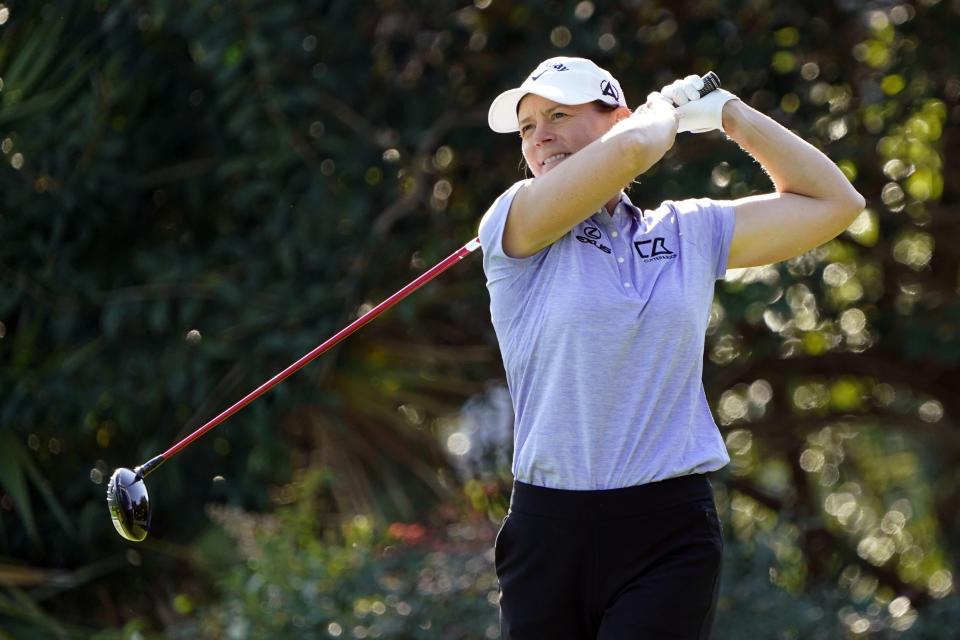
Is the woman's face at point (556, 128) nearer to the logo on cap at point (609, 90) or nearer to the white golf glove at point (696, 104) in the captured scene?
the logo on cap at point (609, 90)

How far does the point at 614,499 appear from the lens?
247cm

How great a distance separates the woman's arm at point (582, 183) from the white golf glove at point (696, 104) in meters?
0.25

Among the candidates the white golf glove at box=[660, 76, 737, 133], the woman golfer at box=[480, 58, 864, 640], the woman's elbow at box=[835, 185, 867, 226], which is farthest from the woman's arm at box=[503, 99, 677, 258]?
the woman's elbow at box=[835, 185, 867, 226]

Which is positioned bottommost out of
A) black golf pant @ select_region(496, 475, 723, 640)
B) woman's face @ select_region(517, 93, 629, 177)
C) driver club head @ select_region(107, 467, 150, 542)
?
black golf pant @ select_region(496, 475, 723, 640)

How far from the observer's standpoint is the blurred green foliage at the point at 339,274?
522 centimetres

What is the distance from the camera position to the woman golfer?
8.10 feet

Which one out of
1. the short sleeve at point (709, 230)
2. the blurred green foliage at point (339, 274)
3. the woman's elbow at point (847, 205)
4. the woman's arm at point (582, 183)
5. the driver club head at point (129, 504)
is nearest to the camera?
the woman's arm at point (582, 183)

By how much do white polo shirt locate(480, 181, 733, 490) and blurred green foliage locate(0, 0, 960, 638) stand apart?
7.62ft

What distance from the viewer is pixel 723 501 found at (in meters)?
5.41

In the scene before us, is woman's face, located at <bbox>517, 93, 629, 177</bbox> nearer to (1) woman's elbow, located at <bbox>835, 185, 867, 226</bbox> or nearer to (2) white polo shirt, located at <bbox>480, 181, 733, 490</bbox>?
(2) white polo shirt, located at <bbox>480, 181, 733, 490</bbox>

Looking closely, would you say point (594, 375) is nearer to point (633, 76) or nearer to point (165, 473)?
point (633, 76)

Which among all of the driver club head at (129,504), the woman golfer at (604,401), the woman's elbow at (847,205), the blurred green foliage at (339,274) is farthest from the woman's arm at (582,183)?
the blurred green foliage at (339,274)

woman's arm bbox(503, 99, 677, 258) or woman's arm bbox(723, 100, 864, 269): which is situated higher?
woman's arm bbox(503, 99, 677, 258)

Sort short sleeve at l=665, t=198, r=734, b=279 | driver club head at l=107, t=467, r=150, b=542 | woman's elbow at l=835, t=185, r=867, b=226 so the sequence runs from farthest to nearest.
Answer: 1. driver club head at l=107, t=467, r=150, b=542
2. woman's elbow at l=835, t=185, r=867, b=226
3. short sleeve at l=665, t=198, r=734, b=279
